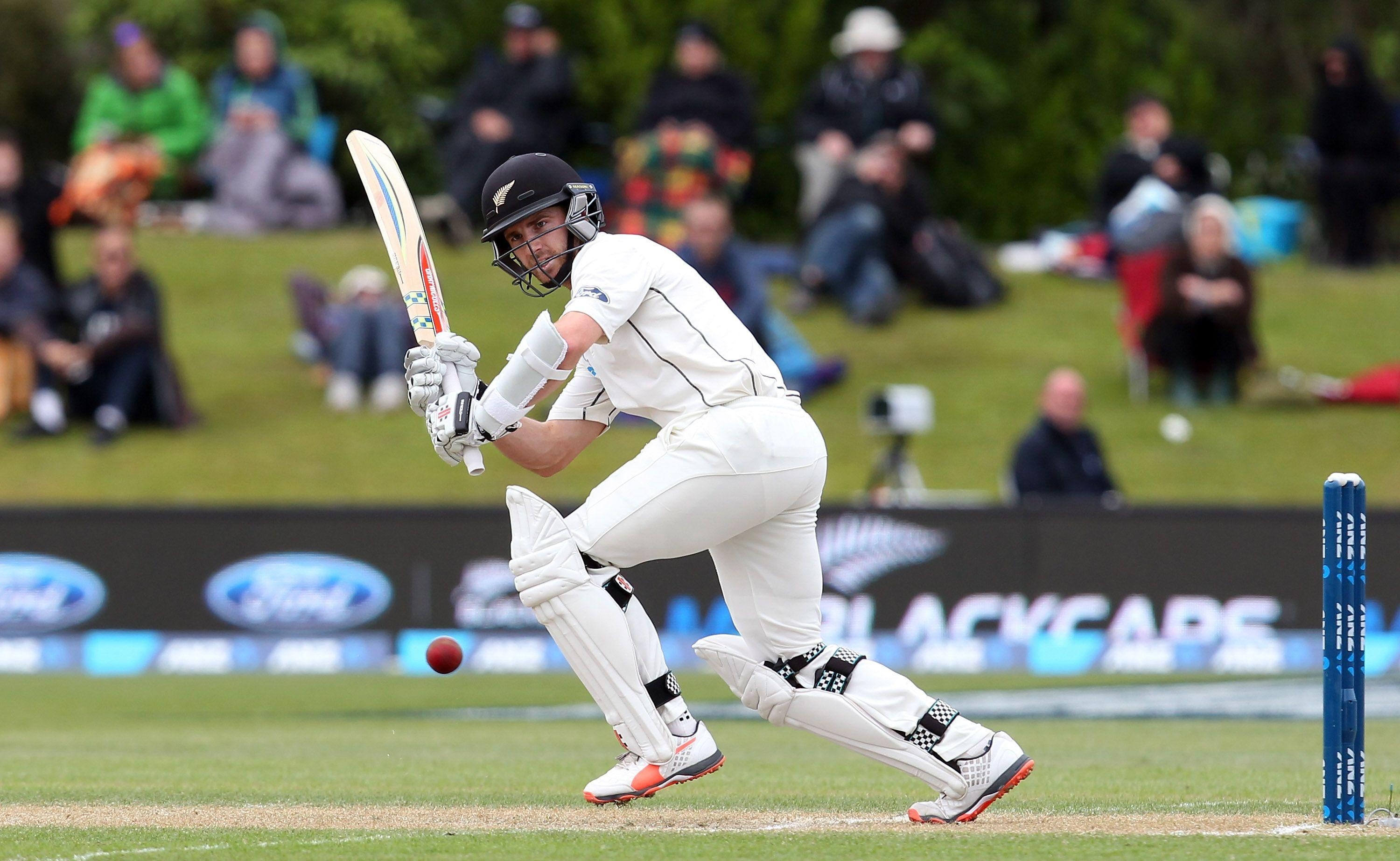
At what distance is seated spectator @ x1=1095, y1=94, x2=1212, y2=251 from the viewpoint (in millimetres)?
15328

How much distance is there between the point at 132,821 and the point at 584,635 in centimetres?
124

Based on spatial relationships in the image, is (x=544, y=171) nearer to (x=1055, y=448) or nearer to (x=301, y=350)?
(x=1055, y=448)

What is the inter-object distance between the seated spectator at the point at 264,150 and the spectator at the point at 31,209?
2.12m

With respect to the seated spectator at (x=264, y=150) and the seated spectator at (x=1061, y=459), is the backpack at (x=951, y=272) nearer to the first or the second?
the seated spectator at (x=1061, y=459)

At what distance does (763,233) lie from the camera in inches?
1038

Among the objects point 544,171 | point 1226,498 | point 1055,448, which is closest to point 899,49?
point 1226,498

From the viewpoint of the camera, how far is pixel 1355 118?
15938 millimetres

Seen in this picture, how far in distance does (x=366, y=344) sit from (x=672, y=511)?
10213 mm

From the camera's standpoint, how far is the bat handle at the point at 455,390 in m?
4.76

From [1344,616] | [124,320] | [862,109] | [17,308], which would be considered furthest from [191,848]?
[862,109]

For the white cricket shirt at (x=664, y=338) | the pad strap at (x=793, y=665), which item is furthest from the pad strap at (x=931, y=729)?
the white cricket shirt at (x=664, y=338)

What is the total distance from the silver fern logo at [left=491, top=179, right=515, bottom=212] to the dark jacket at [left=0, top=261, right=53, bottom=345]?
9.99 metres

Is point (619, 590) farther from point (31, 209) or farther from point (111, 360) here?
point (31, 209)

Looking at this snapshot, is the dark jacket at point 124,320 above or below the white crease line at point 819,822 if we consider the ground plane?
above
